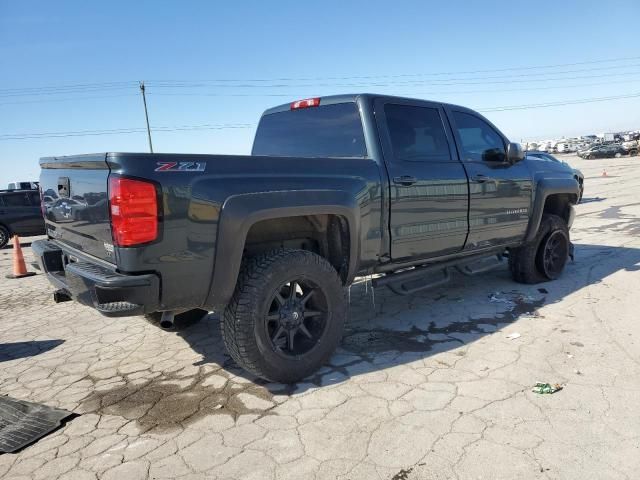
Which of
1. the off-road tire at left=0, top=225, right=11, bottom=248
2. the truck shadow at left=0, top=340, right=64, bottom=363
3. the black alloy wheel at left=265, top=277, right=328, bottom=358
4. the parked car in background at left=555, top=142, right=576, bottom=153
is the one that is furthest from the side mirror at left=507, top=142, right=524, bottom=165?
the parked car in background at left=555, top=142, right=576, bottom=153

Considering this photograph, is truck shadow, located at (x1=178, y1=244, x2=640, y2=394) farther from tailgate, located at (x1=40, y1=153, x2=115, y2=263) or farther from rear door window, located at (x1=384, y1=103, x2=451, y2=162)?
tailgate, located at (x1=40, y1=153, x2=115, y2=263)

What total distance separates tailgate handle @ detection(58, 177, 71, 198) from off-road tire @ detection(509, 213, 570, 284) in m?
4.73

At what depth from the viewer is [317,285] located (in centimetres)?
338

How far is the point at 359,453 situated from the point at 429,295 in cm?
314

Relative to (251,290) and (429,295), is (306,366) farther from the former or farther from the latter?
(429,295)

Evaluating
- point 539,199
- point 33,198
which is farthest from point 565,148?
point 539,199

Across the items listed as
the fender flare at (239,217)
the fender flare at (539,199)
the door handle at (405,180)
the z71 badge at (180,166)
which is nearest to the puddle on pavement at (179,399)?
the fender flare at (239,217)

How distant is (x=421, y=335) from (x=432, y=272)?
651mm

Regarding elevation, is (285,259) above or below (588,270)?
above

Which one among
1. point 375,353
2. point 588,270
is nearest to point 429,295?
point 375,353

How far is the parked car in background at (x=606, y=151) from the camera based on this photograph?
42.7 m

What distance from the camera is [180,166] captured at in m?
2.71

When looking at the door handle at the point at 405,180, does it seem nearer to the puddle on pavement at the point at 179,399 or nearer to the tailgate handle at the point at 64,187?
the puddle on pavement at the point at 179,399

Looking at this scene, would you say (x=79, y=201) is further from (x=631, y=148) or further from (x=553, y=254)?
(x=631, y=148)
